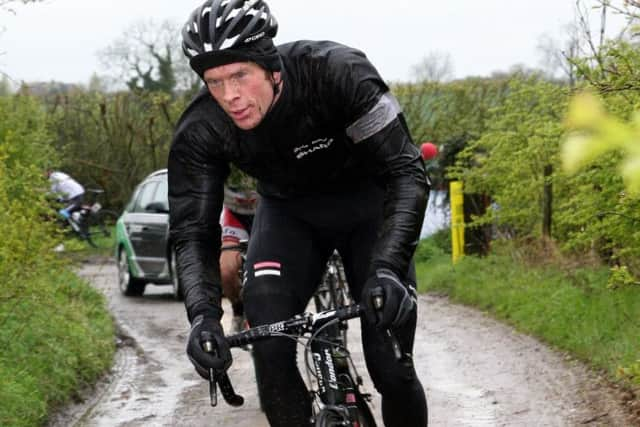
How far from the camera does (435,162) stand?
1970cm

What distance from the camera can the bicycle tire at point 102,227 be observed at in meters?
26.8

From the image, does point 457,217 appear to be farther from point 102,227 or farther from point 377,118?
point 102,227

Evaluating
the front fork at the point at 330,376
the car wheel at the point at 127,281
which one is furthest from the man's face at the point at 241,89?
the car wheel at the point at 127,281

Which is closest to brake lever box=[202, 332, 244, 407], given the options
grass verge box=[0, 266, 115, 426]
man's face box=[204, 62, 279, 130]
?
man's face box=[204, 62, 279, 130]

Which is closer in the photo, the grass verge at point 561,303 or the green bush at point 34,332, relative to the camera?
the green bush at point 34,332

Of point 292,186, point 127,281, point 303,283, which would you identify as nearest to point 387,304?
point 303,283

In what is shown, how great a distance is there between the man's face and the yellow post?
37.6 ft

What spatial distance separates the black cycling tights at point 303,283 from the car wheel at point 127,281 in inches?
461

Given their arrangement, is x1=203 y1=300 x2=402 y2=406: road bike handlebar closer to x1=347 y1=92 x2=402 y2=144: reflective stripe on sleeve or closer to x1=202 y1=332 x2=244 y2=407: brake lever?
x1=202 y1=332 x2=244 y2=407: brake lever

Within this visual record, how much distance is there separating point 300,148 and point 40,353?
4.74 meters

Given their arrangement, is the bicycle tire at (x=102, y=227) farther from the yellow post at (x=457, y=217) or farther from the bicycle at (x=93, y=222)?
the yellow post at (x=457, y=217)

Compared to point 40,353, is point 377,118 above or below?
above

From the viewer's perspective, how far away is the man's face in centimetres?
318

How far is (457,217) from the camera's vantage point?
14977 millimetres
